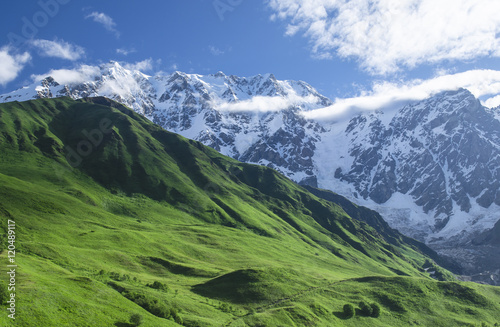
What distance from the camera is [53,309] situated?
54.8 metres

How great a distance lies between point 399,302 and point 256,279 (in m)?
40.6

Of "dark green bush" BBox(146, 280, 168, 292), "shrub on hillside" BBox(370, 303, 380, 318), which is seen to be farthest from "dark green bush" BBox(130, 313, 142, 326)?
"shrub on hillside" BBox(370, 303, 380, 318)

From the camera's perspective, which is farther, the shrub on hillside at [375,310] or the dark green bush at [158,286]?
the shrub on hillside at [375,310]

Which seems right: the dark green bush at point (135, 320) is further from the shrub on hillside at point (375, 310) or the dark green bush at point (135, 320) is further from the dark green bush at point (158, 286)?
the shrub on hillside at point (375, 310)

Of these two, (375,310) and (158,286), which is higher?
(375,310)

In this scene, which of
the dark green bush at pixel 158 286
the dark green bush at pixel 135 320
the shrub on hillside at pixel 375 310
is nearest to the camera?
the dark green bush at pixel 135 320

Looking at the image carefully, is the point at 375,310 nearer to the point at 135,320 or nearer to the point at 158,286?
the point at 158,286

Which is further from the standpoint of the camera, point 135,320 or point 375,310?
point 375,310

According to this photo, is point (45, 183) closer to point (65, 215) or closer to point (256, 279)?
point (65, 215)

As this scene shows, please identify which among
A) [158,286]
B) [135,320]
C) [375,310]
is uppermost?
[375,310]

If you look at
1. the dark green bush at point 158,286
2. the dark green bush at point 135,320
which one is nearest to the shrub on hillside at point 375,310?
the dark green bush at point 158,286

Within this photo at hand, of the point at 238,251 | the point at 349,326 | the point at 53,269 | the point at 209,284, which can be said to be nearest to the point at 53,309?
the point at 53,269

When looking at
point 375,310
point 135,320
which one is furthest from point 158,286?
point 375,310

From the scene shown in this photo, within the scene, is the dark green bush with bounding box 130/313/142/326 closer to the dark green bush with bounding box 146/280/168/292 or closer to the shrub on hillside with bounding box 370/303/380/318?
the dark green bush with bounding box 146/280/168/292
